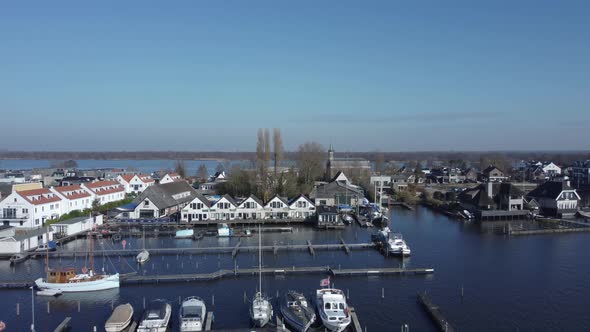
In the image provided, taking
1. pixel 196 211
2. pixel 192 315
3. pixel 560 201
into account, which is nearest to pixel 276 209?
pixel 196 211

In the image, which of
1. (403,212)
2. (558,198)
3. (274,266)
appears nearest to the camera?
(274,266)

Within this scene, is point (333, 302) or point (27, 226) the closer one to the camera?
point (333, 302)

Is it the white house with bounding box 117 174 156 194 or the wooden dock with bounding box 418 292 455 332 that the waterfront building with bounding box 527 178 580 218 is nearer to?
the wooden dock with bounding box 418 292 455 332

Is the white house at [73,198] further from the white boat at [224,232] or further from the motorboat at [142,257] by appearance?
the motorboat at [142,257]

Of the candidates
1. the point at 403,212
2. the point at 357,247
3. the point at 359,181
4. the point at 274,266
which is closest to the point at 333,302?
the point at 274,266

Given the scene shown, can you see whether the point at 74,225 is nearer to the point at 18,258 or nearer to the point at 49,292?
the point at 18,258

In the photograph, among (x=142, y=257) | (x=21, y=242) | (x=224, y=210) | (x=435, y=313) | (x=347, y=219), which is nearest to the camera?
(x=435, y=313)

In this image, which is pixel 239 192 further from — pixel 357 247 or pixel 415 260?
pixel 415 260
